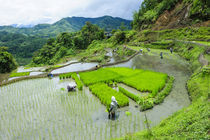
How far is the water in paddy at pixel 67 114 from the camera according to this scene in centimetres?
765

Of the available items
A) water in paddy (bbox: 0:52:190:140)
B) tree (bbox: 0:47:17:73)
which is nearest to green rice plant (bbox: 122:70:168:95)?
water in paddy (bbox: 0:52:190:140)

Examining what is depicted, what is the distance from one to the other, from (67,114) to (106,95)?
3.62m

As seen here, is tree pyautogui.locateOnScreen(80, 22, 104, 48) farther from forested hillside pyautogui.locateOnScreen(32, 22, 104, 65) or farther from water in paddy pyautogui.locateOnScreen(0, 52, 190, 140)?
water in paddy pyautogui.locateOnScreen(0, 52, 190, 140)

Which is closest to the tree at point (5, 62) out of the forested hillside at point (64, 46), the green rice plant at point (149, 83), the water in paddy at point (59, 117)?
the forested hillside at point (64, 46)

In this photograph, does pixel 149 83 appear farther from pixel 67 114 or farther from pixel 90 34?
pixel 90 34

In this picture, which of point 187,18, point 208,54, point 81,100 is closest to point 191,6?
point 187,18

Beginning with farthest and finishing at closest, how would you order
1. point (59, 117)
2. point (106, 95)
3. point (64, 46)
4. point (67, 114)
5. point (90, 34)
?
point (90, 34)
point (64, 46)
point (106, 95)
point (67, 114)
point (59, 117)

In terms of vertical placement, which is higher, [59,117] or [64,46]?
[64,46]

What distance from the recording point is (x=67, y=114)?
9523 millimetres

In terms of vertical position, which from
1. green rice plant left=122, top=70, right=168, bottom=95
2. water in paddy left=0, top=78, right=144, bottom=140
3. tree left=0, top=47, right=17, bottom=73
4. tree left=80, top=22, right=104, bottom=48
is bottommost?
water in paddy left=0, top=78, right=144, bottom=140

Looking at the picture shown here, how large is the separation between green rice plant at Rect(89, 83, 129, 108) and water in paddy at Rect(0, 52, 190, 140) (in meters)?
0.41

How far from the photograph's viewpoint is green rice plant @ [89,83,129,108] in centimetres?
1016

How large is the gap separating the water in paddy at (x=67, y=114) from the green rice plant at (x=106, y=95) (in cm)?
41

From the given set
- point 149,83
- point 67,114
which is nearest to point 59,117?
point 67,114
